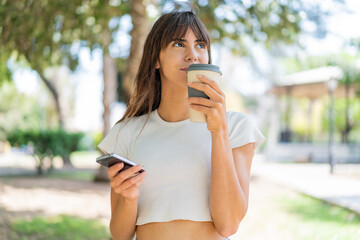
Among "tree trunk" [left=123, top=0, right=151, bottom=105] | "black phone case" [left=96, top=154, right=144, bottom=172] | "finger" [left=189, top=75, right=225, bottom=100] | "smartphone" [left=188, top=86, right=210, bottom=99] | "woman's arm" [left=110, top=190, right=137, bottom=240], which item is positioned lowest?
"woman's arm" [left=110, top=190, right=137, bottom=240]

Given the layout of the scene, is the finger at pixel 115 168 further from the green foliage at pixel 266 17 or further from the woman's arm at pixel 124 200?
the green foliage at pixel 266 17

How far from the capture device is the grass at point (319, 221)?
570cm

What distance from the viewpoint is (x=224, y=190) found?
62.1 inches

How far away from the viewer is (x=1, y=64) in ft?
17.4

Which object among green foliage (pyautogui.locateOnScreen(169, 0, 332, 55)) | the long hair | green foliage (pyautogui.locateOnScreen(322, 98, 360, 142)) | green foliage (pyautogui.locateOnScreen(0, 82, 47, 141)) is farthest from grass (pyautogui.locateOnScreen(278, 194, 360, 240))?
green foliage (pyautogui.locateOnScreen(0, 82, 47, 141))

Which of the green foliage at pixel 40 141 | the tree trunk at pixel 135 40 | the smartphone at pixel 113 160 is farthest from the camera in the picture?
the green foliage at pixel 40 141

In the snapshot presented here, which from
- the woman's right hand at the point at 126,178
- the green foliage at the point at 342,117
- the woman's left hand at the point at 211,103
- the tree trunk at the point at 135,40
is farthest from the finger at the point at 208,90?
the green foliage at the point at 342,117

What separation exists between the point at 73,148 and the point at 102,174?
12.6ft

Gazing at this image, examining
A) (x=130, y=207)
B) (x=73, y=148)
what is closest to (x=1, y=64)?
(x=130, y=207)

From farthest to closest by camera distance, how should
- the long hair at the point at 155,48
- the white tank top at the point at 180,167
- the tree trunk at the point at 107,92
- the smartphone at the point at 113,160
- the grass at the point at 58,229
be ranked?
the tree trunk at the point at 107,92, the grass at the point at 58,229, the long hair at the point at 155,48, the white tank top at the point at 180,167, the smartphone at the point at 113,160

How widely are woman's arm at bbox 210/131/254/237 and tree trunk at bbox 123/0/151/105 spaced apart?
376 centimetres

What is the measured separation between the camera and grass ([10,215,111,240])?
567 centimetres

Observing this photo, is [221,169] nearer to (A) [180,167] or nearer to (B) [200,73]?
(A) [180,167]

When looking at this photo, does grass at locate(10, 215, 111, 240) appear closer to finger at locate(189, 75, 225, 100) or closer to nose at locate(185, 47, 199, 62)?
nose at locate(185, 47, 199, 62)
